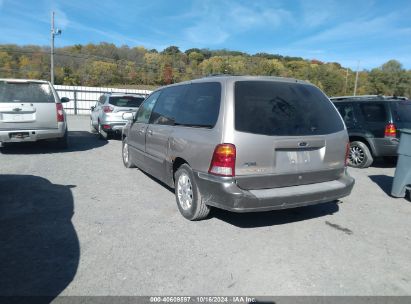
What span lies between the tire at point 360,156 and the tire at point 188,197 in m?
5.45

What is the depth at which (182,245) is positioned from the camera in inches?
146

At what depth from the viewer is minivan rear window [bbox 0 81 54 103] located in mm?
8214

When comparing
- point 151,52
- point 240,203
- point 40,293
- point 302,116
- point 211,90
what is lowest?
point 40,293

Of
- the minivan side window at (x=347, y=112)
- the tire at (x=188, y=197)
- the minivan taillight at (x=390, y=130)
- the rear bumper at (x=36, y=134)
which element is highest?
the minivan side window at (x=347, y=112)

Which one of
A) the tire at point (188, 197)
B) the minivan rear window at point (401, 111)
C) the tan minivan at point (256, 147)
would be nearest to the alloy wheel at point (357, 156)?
the minivan rear window at point (401, 111)

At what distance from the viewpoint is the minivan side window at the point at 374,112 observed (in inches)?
311

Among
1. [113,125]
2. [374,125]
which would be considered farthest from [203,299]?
[113,125]

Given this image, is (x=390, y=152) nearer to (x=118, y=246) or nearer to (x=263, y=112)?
(x=263, y=112)

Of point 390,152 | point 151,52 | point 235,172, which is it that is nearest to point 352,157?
point 390,152

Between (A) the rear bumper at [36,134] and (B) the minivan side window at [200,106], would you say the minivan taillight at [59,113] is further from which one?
(B) the minivan side window at [200,106]

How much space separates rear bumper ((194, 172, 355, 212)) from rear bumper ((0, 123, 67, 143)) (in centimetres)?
579

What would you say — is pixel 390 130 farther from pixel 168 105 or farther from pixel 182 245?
pixel 182 245

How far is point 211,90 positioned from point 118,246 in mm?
2108

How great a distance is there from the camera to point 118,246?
3664 mm
